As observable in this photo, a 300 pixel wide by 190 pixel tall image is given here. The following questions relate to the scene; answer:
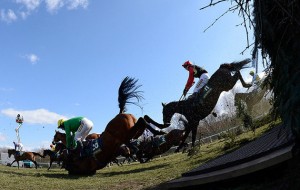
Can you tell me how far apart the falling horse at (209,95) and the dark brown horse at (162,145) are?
41.1 inches

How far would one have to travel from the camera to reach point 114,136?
10.3m

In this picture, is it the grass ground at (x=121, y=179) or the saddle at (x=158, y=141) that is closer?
the grass ground at (x=121, y=179)

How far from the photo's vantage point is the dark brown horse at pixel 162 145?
1230cm

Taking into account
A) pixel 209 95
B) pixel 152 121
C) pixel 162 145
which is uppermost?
pixel 209 95

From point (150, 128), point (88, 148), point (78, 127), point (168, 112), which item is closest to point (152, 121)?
point (150, 128)

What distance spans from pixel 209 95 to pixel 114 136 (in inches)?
125

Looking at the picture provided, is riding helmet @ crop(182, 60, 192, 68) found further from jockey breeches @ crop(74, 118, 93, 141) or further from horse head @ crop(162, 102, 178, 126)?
jockey breeches @ crop(74, 118, 93, 141)

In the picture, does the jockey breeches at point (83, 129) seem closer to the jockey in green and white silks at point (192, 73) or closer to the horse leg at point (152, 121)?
the horse leg at point (152, 121)

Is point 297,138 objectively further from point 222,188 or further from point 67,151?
point 67,151

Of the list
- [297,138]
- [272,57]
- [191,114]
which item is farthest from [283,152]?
[191,114]

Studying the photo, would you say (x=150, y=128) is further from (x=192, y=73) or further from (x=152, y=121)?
(x=192, y=73)

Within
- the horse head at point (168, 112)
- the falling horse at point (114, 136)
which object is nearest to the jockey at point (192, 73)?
the horse head at point (168, 112)

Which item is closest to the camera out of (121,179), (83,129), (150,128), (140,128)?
(121,179)

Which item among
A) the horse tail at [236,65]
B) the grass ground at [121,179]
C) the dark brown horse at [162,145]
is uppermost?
the horse tail at [236,65]
